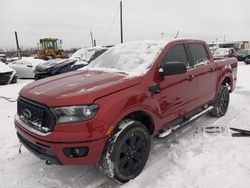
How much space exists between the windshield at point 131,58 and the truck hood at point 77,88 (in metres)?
0.26

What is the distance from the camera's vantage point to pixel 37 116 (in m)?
3.04

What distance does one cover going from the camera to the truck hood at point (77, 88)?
9.38ft

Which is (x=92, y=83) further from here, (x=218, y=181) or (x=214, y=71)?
(x=214, y=71)

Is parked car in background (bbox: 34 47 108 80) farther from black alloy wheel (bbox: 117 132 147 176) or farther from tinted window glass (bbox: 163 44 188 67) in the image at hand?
black alloy wheel (bbox: 117 132 147 176)

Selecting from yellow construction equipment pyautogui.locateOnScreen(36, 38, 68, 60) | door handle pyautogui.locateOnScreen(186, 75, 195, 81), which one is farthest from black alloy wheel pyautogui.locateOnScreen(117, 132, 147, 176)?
yellow construction equipment pyautogui.locateOnScreen(36, 38, 68, 60)

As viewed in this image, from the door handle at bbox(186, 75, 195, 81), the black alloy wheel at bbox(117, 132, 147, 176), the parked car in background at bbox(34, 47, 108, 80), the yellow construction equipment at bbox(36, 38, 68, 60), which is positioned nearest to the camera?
the black alloy wheel at bbox(117, 132, 147, 176)

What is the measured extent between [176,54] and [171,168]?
1.77m

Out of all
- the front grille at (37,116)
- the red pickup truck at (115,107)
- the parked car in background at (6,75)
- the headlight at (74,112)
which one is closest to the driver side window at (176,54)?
the red pickup truck at (115,107)

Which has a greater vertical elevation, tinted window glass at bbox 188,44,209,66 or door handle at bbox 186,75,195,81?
tinted window glass at bbox 188,44,209,66

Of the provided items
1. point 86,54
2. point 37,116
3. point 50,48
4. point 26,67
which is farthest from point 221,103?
point 50,48

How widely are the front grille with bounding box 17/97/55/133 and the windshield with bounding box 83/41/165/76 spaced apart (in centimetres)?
123

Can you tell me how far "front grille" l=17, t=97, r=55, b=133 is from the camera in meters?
2.88

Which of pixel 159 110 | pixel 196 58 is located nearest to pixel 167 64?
pixel 159 110

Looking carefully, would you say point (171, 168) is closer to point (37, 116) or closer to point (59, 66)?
point (37, 116)
